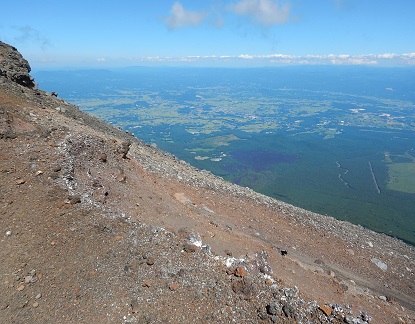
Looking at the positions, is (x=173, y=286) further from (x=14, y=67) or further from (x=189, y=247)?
(x=14, y=67)

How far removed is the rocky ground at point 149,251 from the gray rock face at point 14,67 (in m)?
8.61

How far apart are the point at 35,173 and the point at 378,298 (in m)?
22.8

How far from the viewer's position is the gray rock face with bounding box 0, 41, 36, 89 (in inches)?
1475

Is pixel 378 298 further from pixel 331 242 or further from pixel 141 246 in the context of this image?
pixel 141 246

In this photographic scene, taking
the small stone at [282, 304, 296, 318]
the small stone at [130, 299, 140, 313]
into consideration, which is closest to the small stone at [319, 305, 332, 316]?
the small stone at [282, 304, 296, 318]

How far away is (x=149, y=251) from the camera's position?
50.1 feet

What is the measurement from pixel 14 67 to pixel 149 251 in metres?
35.3

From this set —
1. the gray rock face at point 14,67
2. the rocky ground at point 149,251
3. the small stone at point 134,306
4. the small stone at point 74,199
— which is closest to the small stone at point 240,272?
the rocky ground at point 149,251

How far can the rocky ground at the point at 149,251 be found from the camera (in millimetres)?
13359

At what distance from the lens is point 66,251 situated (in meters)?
15.0

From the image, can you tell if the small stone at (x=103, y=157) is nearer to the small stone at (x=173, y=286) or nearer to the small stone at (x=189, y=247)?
the small stone at (x=189, y=247)

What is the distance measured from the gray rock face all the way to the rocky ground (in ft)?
28.3

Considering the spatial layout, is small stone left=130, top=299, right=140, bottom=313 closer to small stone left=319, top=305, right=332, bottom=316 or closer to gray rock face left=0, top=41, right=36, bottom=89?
small stone left=319, top=305, right=332, bottom=316

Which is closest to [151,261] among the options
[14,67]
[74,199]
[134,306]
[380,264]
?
[134,306]
